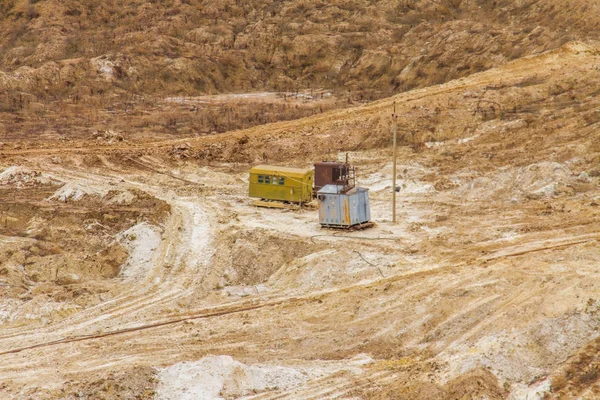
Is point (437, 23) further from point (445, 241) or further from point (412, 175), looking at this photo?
point (445, 241)

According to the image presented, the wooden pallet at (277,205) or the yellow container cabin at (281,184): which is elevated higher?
the yellow container cabin at (281,184)

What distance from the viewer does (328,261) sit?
989 inches

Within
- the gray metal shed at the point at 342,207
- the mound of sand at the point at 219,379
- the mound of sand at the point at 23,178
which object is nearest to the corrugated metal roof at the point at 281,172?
the gray metal shed at the point at 342,207

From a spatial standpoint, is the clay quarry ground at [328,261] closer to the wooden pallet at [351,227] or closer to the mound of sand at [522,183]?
the mound of sand at [522,183]

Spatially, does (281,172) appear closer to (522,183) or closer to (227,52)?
(522,183)

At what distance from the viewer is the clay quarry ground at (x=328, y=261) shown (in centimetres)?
1769

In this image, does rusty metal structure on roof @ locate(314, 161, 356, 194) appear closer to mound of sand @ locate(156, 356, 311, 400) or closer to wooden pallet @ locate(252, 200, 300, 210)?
wooden pallet @ locate(252, 200, 300, 210)

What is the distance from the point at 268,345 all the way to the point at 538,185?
648 inches

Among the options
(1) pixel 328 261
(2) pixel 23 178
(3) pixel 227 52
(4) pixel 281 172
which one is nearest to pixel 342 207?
(1) pixel 328 261

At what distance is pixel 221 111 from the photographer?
48312 mm

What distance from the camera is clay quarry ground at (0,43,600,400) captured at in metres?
17.7

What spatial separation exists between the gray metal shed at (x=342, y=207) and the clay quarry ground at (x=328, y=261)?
0.63 metres

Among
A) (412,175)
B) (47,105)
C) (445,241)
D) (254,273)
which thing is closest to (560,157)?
(412,175)

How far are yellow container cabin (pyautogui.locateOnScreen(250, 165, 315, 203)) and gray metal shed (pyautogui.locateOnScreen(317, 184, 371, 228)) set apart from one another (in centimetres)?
300
